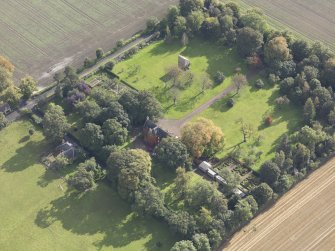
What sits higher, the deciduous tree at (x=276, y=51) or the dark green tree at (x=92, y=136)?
the deciduous tree at (x=276, y=51)

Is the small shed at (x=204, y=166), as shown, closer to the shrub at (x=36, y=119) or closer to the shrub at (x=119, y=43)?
the shrub at (x=36, y=119)

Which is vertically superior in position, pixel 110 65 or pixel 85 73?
pixel 110 65

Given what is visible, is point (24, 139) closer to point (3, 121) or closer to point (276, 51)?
point (3, 121)

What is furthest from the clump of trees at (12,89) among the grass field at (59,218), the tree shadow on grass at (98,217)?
the tree shadow on grass at (98,217)

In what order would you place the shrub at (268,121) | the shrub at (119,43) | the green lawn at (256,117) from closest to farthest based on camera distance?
the green lawn at (256,117), the shrub at (268,121), the shrub at (119,43)

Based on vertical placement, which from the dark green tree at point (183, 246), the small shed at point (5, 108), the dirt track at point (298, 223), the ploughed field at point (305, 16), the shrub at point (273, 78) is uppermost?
the ploughed field at point (305, 16)

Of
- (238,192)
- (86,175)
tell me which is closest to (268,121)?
(238,192)
